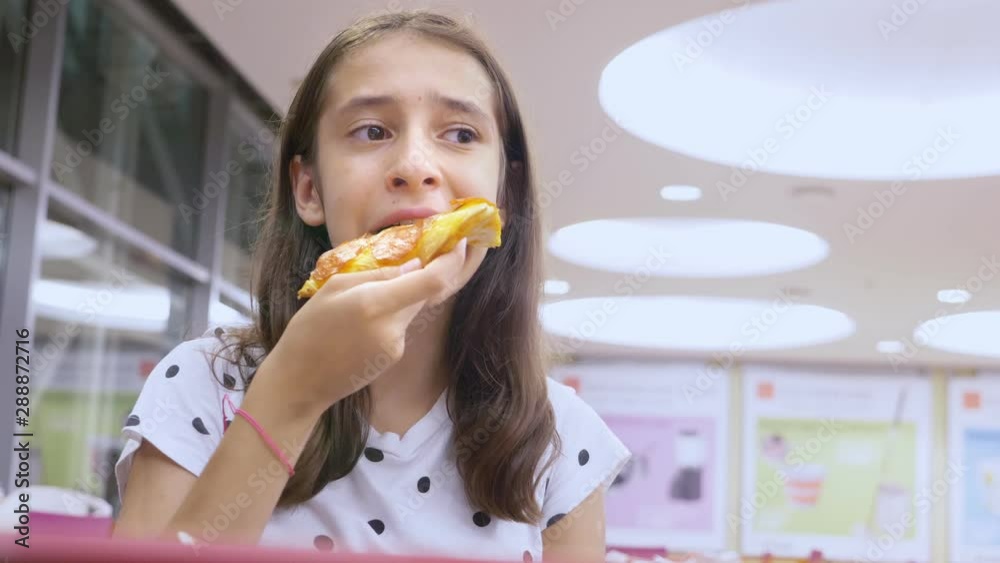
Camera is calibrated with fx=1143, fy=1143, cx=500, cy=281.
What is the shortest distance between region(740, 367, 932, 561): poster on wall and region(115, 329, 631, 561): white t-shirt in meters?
13.2

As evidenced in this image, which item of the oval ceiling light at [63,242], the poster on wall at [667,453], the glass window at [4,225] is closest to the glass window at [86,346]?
the oval ceiling light at [63,242]

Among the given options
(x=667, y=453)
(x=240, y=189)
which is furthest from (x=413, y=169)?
(x=667, y=453)

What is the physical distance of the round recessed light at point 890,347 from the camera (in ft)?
42.2

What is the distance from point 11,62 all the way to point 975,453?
12594 millimetres

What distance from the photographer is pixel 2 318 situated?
14.6ft

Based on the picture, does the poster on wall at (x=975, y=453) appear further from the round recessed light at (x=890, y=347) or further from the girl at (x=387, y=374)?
the girl at (x=387, y=374)

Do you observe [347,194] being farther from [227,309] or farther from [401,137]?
[227,309]

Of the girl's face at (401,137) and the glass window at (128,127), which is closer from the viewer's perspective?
the girl's face at (401,137)

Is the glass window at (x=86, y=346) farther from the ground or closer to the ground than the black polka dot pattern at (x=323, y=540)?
farther from the ground

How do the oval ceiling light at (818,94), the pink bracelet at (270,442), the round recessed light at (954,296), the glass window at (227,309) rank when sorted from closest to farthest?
the pink bracelet at (270,442) → the oval ceiling light at (818,94) → the glass window at (227,309) → the round recessed light at (954,296)

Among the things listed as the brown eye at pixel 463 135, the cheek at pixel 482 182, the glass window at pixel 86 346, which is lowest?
the cheek at pixel 482 182

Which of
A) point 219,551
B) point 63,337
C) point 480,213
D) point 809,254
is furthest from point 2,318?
point 809,254

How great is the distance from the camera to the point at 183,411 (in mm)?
1182

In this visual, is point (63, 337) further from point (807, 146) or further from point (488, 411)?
point (807, 146)
